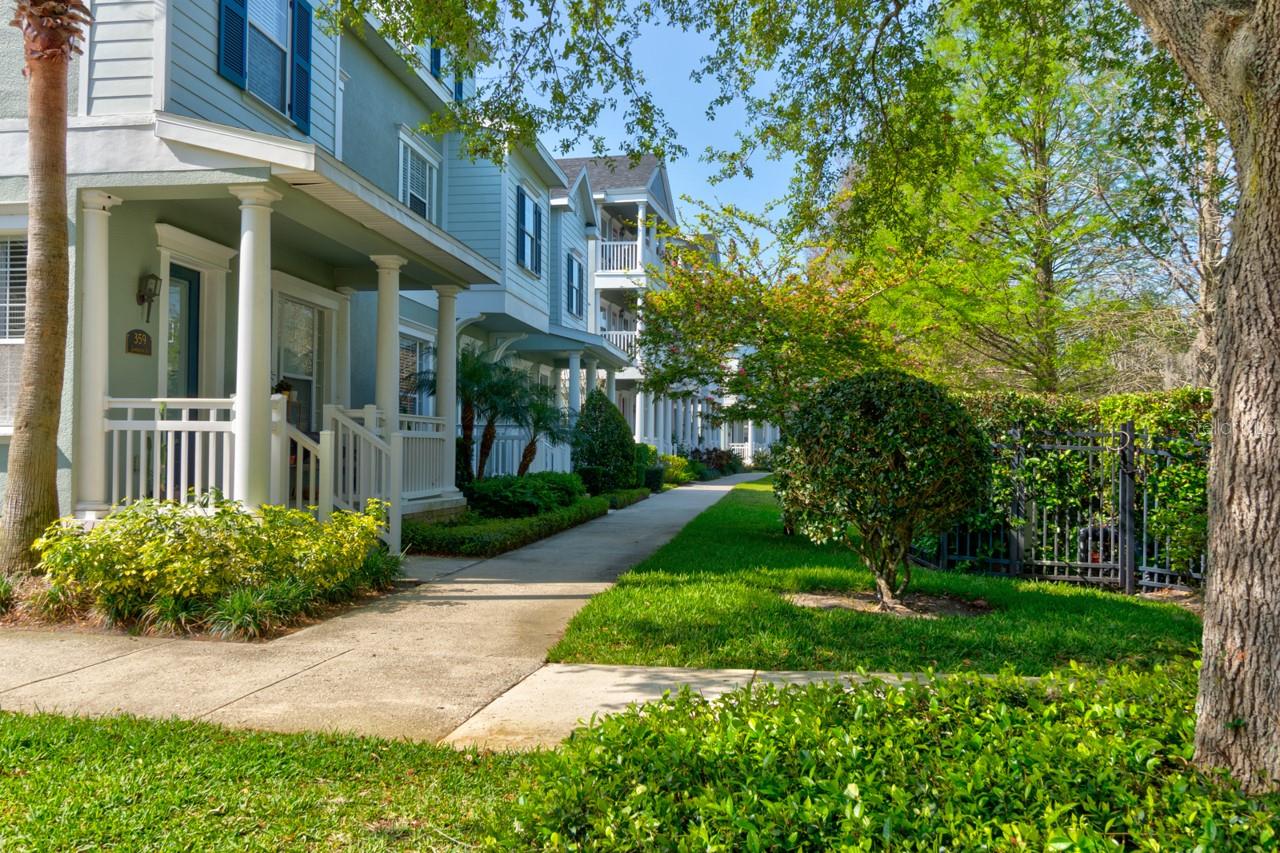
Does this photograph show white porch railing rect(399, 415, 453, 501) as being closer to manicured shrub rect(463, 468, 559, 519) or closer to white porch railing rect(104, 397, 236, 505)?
manicured shrub rect(463, 468, 559, 519)

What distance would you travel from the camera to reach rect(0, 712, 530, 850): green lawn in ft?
10.5

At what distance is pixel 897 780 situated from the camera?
2.96m

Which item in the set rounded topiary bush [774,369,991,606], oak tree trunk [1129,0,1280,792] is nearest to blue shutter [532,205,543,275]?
rounded topiary bush [774,369,991,606]

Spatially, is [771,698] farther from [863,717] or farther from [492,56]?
[492,56]

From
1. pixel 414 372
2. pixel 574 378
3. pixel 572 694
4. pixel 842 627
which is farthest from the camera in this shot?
pixel 574 378

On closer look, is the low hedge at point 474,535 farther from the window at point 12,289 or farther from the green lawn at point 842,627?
the window at point 12,289

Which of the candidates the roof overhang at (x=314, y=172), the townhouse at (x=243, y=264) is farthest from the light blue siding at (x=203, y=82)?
the roof overhang at (x=314, y=172)

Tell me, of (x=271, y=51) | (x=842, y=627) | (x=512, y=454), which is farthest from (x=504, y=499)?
(x=842, y=627)

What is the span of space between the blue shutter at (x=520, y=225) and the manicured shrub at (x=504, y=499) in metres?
5.39

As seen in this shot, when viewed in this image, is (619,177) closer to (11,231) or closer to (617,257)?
(617,257)

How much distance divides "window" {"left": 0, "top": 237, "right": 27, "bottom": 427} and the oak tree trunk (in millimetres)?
9477

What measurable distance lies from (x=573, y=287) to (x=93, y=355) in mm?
15657

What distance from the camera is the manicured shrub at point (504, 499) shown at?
1313 cm

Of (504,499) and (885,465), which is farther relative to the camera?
(504,499)
